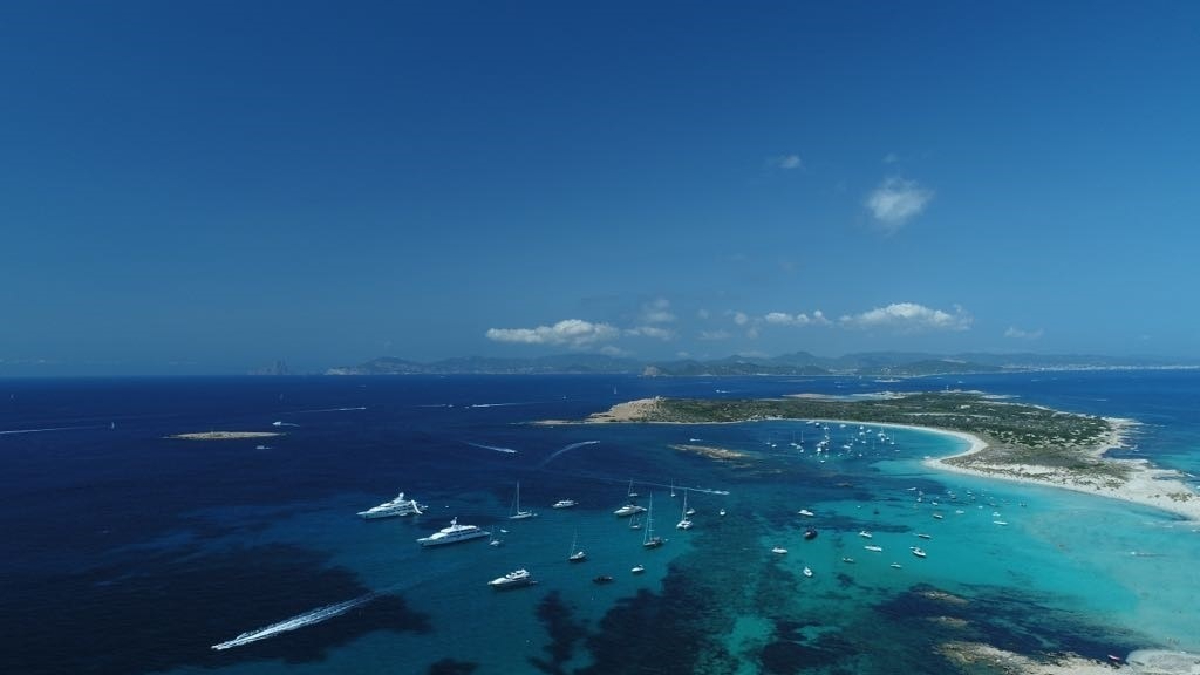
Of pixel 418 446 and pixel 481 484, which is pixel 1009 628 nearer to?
pixel 481 484

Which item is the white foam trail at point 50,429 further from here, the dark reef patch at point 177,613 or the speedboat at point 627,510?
the speedboat at point 627,510

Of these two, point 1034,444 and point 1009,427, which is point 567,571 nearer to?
point 1034,444

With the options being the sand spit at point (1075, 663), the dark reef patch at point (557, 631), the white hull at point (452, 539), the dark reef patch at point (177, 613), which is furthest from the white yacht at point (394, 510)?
the sand spit at point (1075, 663)

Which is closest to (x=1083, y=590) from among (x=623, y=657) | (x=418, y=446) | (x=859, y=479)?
(x=623, y=657)

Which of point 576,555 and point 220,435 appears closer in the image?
point 576,555

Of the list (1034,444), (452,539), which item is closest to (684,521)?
(452,539)

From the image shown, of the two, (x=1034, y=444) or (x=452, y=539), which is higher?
(x=452, y=539)

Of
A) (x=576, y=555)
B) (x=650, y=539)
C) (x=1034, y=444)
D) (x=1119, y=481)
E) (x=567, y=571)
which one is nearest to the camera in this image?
(x=567, y=571)

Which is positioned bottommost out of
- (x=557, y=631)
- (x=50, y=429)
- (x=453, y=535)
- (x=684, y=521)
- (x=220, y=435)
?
(x=557, y=631)
